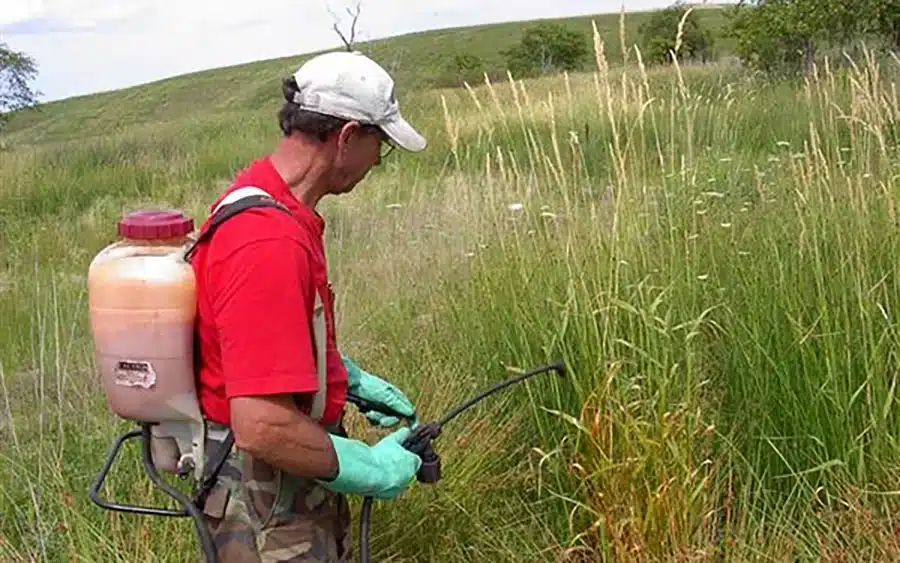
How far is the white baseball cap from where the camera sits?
213 cm

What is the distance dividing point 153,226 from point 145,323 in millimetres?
230

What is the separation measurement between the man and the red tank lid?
9cm

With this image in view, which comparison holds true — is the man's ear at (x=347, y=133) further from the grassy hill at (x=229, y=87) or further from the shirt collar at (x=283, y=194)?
the grassy hill at (x=229, y=87)

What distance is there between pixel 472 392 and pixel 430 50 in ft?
215

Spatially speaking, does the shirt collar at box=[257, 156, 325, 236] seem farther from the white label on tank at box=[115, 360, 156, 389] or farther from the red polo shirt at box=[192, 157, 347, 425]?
the white label on tank at box=[115, 360, 156, 389]

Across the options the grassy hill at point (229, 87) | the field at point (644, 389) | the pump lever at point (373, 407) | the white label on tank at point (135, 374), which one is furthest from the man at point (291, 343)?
the grassy hill at point (229, 87)

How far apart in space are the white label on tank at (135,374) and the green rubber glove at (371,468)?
1.27ft

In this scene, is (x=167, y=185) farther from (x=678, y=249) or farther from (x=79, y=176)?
(x=678, y=249)

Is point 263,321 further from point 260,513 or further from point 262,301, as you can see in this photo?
point 260,513

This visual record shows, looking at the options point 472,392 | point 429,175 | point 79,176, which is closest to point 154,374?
point 472,392

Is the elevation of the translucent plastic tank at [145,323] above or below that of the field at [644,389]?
above

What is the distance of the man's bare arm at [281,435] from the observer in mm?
1948

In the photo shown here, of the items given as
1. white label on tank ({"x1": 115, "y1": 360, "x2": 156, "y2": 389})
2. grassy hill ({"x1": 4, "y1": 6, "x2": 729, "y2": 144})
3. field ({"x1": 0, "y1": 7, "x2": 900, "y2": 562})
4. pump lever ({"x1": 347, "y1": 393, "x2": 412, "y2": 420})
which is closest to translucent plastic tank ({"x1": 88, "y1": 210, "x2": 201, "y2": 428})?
white label on tank ({"x1": 115, "y1": 360, "x2": 156, "y2": 389})

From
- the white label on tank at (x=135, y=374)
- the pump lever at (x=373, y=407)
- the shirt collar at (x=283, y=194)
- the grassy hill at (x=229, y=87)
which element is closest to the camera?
the white label on tank at (x=135, y=374)
